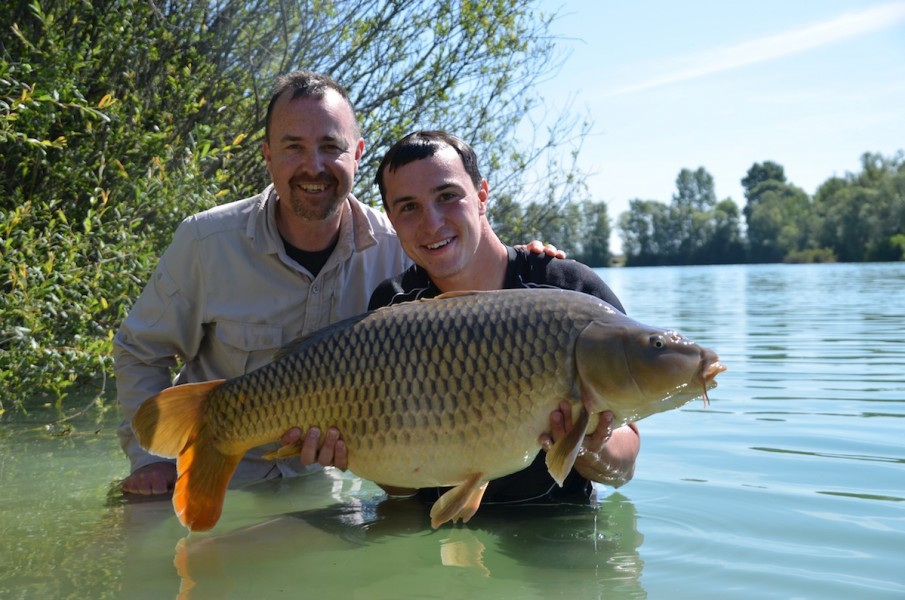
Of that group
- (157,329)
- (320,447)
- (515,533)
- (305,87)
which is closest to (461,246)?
(320,447)

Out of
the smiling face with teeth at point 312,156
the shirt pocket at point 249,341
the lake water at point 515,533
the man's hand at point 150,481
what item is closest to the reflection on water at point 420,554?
the lake water at point 515,533

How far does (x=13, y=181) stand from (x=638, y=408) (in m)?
4.00

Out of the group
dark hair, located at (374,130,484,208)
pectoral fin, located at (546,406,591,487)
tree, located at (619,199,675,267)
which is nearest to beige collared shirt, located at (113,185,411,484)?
dark hair, located at (374,130,484,208)

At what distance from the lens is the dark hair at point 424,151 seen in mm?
3182

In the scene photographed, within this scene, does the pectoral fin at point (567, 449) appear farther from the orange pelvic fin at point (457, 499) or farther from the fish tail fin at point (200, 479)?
the fish tail fin at point (200, 479)

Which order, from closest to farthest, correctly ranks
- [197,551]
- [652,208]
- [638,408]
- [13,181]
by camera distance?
1. [638,408]
2. [197,551]
3. [13,181]
4. [652,208]

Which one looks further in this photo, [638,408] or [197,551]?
[197,551]

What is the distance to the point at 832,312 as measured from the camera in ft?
44.9

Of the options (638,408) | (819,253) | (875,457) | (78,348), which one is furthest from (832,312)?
(819,253)

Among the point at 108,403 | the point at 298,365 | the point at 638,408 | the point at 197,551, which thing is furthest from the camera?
the point at 108,403

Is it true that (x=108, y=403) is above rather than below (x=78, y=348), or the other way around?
below

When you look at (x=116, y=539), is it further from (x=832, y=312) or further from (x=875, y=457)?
(x=832, y=312)

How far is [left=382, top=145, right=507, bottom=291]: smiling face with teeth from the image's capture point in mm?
3125

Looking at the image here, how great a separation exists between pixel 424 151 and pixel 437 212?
0.67ft
